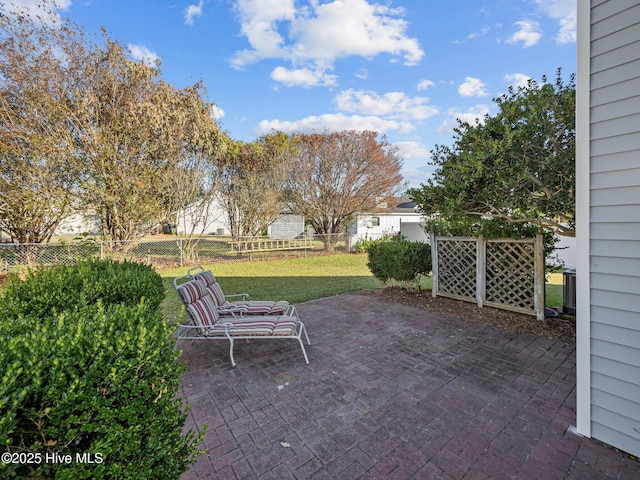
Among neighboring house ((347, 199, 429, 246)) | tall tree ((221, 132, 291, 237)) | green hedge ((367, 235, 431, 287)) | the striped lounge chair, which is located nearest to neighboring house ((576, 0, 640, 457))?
the striped lounge chair

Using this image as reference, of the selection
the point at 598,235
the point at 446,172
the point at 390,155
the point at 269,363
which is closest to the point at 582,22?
the point at 598,235

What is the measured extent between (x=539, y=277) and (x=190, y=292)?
5.57m

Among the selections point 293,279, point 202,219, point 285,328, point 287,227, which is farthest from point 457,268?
point 287,227

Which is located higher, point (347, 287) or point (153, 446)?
point (153, 446)

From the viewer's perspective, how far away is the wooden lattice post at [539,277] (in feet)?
16.0

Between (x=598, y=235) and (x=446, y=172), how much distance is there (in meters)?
3.29

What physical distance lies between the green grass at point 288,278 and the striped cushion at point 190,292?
189cm

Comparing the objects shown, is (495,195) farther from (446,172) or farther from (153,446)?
(153,446)

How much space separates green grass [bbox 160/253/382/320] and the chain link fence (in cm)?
104

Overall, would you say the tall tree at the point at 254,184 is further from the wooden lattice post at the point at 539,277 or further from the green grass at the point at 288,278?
the wooden lattice post at the point at 539,277

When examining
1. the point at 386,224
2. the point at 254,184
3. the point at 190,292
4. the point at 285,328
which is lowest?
the point at 285,328

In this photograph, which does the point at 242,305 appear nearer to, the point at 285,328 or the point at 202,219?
the point at 285,328

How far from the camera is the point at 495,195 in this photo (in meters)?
4.73

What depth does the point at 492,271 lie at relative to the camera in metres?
5.61
